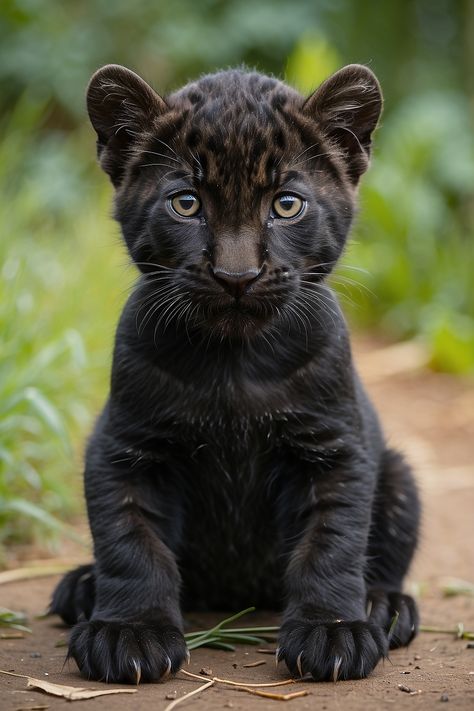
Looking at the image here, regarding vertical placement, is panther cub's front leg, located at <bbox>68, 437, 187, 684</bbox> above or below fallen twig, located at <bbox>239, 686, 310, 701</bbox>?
above

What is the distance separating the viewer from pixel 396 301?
8133 mm

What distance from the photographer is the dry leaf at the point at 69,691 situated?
241cm

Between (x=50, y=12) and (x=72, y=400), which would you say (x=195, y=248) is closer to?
(x=72, y=400)

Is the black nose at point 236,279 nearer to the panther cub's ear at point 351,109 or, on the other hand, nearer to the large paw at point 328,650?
the panther cub's ear at point 351,109

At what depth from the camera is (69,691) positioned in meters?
2.44

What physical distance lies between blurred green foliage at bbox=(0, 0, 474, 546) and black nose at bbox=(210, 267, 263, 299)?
74 cm

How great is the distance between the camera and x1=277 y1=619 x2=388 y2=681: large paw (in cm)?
262

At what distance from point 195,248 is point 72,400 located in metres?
2.14

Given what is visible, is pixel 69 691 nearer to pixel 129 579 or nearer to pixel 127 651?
pixel 127 651

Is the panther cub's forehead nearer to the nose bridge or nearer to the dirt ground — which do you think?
the nose bridge

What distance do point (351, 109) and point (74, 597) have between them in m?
1.67

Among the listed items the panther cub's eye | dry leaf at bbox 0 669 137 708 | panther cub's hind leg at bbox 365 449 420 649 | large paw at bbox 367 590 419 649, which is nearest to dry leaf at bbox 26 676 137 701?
dry leaf at bbox 0 669 137 708

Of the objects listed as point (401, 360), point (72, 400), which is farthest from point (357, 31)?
point (72, 400)

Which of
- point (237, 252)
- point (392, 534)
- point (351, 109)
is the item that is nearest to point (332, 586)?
point (392, 534)
